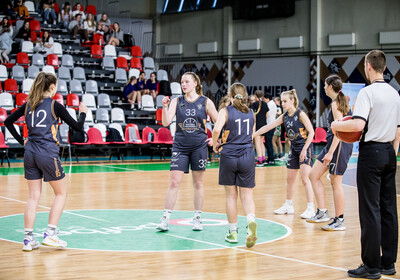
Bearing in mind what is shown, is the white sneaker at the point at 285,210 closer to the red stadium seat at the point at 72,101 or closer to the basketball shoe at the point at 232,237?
the basketball shoe at the point at 232,237

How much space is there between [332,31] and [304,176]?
708 inches

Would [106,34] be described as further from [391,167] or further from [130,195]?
[391,167]

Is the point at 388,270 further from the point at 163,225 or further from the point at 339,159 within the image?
the point at 163,225

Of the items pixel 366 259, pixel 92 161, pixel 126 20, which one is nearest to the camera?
pixel 366 259

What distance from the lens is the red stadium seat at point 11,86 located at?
775 inches

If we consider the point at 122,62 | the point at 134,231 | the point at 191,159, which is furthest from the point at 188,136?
the point at 122,62

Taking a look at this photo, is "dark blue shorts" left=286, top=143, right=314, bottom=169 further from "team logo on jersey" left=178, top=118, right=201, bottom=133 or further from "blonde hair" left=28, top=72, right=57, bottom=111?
"blonde hair" left=28, top=72, right=57, bottom=111

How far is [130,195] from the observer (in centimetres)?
1098

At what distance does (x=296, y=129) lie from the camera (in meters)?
8.64

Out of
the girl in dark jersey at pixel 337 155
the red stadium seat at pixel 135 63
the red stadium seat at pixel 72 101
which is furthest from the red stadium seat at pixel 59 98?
the girl in dark jersey at pixel 337 155

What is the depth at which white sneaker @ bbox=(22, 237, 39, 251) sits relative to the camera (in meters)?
6.23

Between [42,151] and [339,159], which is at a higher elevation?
[42,151]

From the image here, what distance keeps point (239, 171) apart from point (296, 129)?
2.14 m

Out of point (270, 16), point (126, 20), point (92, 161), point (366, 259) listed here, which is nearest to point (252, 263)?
point (366, 259)
